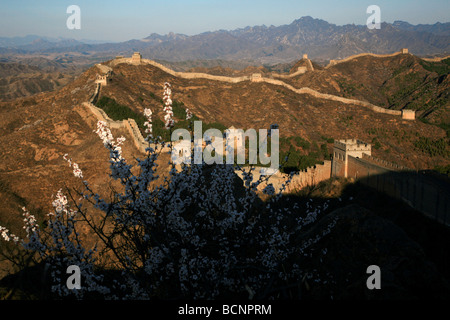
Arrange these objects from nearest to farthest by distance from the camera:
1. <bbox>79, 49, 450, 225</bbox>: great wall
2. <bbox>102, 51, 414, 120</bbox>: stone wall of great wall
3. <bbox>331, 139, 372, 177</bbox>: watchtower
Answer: <bbox>79, 49, 450, 225</bbox>: great wall, <bbox>331, 139, 372, 177</bbox>: watchtower, <bbox>102, 51, 414, 120</bbox>: stone wall of great wall

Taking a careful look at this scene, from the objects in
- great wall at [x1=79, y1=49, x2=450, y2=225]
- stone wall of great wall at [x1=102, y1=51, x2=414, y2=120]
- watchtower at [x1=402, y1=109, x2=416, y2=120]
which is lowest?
great wall at [x1=79, y1=49, x2=450, y2=225]

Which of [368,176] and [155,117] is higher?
[155,117]

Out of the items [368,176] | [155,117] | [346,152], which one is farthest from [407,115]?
[368,176]

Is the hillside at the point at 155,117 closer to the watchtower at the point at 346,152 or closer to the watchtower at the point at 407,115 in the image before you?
the watchtower at the point at 407,115

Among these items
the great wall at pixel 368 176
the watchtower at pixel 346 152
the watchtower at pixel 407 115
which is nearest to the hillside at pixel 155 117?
the watchtower at pixel 407 115

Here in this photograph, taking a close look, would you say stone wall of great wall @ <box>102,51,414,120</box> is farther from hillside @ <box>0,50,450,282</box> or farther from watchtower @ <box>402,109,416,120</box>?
hillside @ <box>0,50,450,282</box>

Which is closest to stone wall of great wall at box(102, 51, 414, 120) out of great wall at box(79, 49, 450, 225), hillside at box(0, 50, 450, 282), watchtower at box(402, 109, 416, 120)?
watchtower at box(402, 109, 416, 120)

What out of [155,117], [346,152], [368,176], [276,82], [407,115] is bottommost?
[368,176]

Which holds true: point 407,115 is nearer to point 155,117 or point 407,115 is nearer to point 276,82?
point 276,82

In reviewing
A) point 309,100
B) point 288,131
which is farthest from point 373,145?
point 309,100

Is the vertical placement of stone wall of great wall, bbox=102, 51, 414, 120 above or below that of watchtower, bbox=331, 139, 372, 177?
above

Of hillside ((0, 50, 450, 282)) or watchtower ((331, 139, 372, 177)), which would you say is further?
watchtower ((331, 139, 372, 177))
